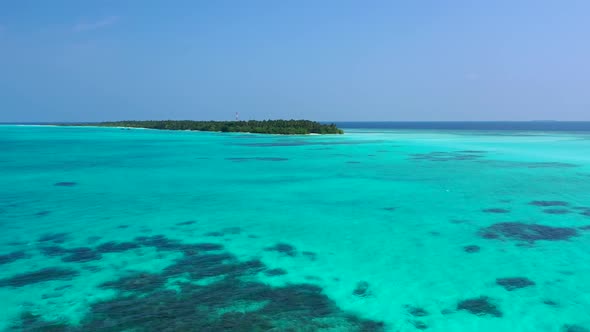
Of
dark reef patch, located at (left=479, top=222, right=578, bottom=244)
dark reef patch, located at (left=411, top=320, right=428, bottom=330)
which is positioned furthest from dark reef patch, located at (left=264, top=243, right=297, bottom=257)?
dark reef patch, located at (left=479, top=222, right=578, bottom=244)

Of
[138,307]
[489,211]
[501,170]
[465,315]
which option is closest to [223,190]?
[489,211]

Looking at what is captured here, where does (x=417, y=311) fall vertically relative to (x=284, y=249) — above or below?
below

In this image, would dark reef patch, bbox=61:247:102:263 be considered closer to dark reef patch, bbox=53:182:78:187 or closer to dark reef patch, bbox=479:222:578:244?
dark reef patch, bbox=479:222:578:244

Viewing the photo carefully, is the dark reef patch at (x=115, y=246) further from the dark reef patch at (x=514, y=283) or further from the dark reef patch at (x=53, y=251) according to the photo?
the dark reef patch at (x=514, y=283)

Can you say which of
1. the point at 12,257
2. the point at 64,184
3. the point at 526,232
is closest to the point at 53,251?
the point at 12,257

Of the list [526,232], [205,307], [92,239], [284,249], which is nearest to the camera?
[205,307]

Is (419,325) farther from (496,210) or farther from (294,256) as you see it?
(496,210)

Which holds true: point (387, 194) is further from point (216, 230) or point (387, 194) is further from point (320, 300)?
point (320, 300)
